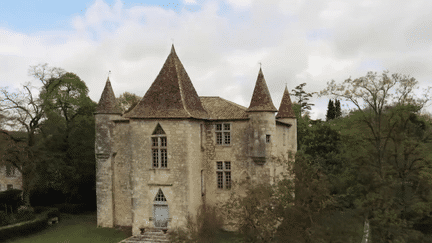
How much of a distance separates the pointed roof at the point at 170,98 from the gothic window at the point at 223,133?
1635 millimetres

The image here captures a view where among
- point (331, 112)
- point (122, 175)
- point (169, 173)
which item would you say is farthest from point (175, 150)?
point (331, 112)

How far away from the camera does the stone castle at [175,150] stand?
23.7 meters

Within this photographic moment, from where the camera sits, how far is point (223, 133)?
87.3ft

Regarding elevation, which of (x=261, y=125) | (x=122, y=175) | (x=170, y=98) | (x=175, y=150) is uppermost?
(x=170, y=98)

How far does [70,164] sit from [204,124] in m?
18.0

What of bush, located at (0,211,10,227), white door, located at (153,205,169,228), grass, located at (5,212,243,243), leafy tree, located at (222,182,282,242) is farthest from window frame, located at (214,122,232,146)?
bush, located at (0,211,10,227)

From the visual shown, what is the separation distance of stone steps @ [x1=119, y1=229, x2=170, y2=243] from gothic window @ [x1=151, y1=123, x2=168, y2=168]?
500cm

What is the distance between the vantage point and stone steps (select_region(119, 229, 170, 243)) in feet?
74.7

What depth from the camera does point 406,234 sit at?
18312 millimetres

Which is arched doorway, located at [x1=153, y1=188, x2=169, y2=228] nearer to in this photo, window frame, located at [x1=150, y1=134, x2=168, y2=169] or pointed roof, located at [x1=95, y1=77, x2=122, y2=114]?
window frame, located at [x1=150, y1=134, x2=168, y2=169]

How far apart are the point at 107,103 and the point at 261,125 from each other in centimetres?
1379

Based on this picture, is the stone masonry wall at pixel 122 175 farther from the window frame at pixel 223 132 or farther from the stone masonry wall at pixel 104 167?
the window frame at pixel 223 132

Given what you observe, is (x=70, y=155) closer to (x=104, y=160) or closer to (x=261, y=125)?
(x=104, y=160)

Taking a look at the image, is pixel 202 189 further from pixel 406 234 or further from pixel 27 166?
pixel 27 166
